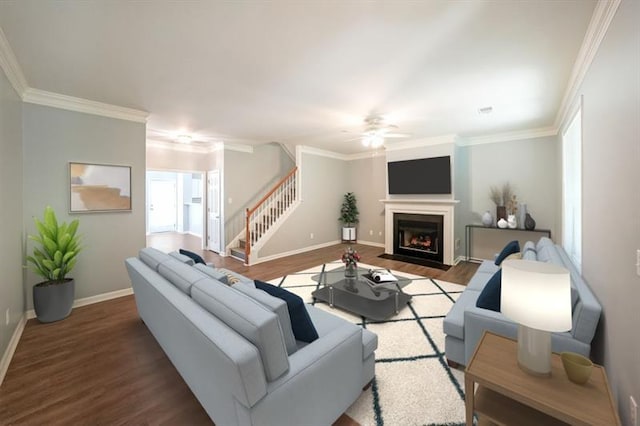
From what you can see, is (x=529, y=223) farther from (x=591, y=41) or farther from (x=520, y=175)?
(x=591, y=41)

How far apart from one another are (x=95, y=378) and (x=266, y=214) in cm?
440

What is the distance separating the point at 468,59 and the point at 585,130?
1.19 meters

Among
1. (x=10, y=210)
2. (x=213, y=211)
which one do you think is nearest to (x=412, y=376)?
(x=10, y=210)

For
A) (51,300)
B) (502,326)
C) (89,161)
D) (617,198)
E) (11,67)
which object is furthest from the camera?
(89,161)

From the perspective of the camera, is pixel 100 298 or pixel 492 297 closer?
pixel 492 297

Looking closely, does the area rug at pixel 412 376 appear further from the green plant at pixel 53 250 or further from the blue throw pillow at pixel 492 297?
the green plant at pixel 53 250

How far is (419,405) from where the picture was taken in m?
1.75

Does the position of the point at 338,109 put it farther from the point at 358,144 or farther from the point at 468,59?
the point at 358,144

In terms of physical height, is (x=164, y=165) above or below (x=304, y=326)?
above

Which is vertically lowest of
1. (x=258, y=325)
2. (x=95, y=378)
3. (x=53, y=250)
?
(x=95, y=378)

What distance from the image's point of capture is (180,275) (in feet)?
6.31

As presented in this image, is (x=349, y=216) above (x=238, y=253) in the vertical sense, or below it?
above

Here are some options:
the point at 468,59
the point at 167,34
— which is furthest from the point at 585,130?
the point at 167,34

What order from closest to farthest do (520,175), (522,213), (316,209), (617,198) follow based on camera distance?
(617,198)
(522,213)
(520,175)
(316,209)
